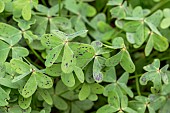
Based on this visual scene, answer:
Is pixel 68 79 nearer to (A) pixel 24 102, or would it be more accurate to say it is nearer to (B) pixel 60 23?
(A) pixel 24 102

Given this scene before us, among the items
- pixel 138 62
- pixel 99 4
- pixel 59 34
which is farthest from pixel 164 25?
pixel 59 34

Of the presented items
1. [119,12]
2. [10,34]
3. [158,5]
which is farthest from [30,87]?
[158,5]

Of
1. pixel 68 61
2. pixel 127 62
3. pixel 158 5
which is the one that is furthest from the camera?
pixel 158 5

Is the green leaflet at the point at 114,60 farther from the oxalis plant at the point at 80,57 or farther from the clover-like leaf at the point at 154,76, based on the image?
the clover-like leaf at the point at 154,76

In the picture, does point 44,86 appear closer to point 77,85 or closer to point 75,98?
point 77,85

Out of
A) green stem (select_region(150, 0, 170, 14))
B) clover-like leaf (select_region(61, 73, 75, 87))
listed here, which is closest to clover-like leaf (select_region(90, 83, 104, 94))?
clover-like leaf (select_region(61, 73, 75, 87))

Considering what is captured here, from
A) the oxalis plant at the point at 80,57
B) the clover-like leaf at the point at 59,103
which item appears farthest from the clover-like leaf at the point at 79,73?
the clover-like leaf at the point at 59,103
